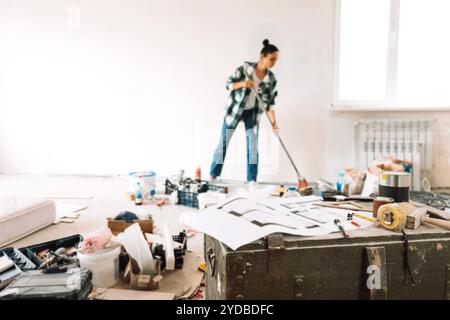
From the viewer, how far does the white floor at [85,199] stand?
→ 2.10m

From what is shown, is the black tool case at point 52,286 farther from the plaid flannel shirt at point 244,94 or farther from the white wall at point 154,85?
the white wall at point 154,85

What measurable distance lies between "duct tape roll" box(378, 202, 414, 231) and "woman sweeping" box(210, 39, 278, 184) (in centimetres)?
260

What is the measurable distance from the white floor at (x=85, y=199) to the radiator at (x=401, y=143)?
2.29 metres

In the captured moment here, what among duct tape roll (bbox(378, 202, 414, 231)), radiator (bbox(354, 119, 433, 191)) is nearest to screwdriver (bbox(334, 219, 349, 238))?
duct tape roll (bbox(378, 202, 414, 231))

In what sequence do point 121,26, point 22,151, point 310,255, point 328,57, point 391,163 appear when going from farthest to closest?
point 22,151 < point 121,26 < point 328,57 < point 391,163 < point 310,255

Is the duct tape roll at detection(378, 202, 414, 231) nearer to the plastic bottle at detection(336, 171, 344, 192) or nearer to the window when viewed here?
the plastic bottle at detection(336, 171, 344, 192)

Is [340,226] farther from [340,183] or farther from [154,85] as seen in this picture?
[154,85]

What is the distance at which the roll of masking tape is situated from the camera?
3.20ft

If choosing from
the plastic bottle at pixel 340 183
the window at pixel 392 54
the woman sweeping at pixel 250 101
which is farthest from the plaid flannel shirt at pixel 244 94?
the plastic bottle at pixel 340 183

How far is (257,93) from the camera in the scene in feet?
11.6

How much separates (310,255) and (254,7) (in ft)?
11.8
